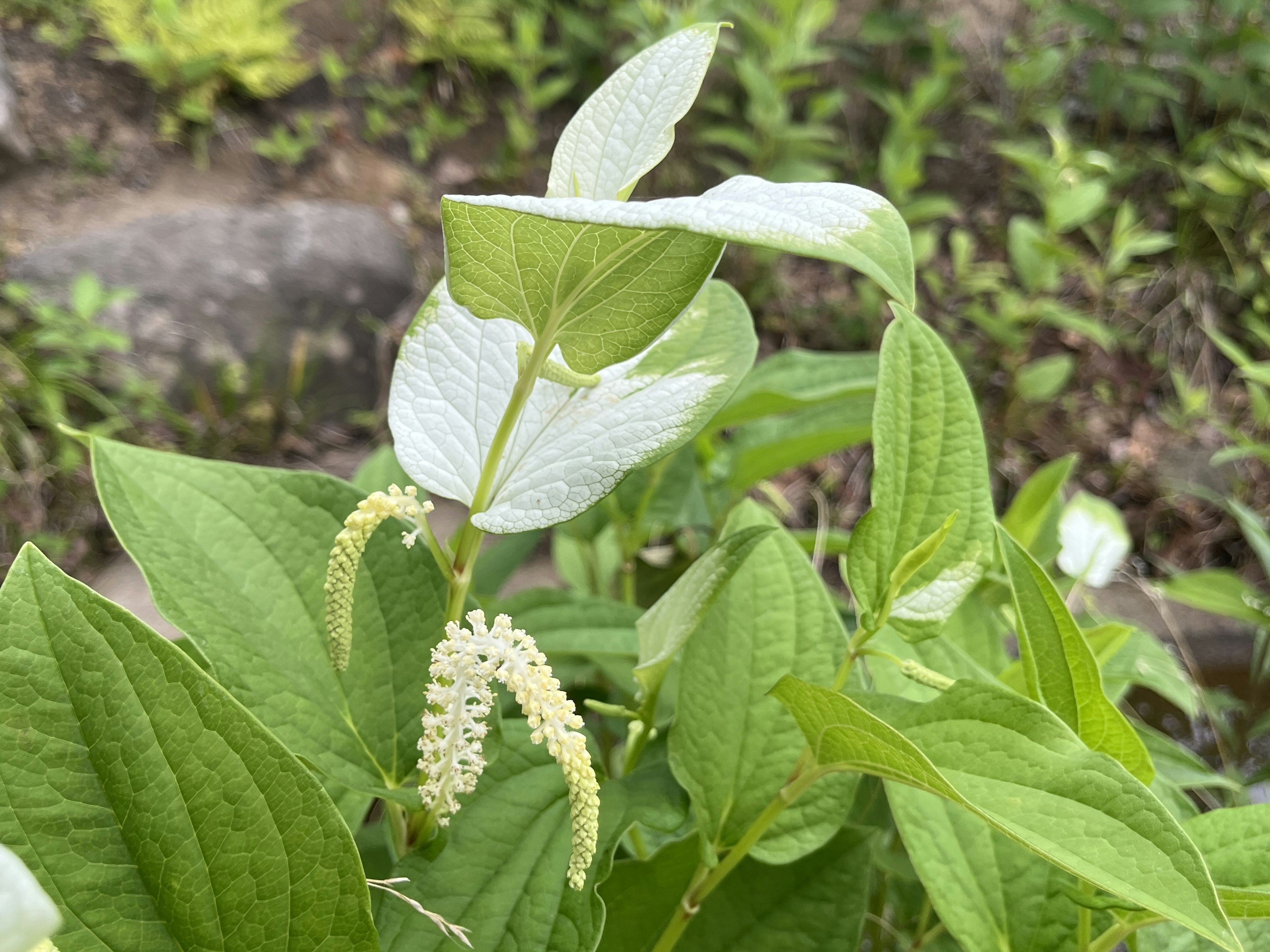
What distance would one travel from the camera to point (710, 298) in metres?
0.45

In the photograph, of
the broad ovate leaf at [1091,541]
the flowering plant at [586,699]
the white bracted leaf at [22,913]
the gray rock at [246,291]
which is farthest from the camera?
the gray rock at [246,291]

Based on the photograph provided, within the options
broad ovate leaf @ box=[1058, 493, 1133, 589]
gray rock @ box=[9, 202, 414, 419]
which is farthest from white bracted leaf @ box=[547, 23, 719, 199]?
gray rock @ box=[9, 202, 414, 419]

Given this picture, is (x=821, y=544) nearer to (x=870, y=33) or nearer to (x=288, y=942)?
(x=288, y=942)

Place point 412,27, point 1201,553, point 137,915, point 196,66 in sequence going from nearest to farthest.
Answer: point 137,915
point 1201,553
point 196,66
point 412,27

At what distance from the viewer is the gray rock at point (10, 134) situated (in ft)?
7.71

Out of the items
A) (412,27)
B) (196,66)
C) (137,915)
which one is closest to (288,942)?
(137,915)

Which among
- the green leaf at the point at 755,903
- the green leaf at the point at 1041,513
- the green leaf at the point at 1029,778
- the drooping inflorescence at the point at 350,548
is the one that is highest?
the drooping inflorescence at the point at 350,548

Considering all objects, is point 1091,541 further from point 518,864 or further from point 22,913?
point 22,913

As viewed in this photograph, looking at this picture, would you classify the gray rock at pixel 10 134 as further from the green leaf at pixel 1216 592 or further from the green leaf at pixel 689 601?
the green leaf at pixel 1216 592

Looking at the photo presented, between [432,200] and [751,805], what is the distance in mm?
2527

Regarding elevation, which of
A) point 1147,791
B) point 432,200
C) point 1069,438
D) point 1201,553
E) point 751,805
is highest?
point 1147,791

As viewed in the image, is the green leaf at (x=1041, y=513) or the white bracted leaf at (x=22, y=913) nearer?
the white bracted leaf at (x=22, y=913)

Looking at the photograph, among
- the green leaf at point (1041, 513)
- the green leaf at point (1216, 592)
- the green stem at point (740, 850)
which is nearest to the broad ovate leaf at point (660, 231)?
the green stem at point (740, 850)

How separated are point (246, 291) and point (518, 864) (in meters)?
2.08
